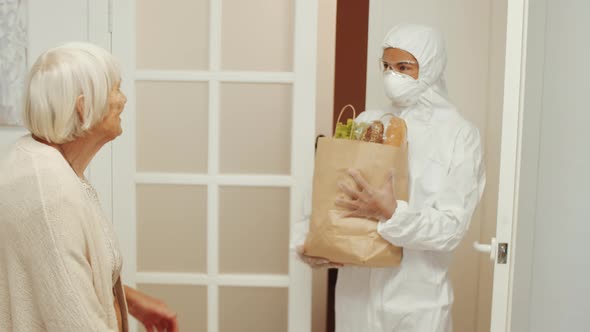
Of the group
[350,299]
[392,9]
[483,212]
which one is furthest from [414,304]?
[392,9]

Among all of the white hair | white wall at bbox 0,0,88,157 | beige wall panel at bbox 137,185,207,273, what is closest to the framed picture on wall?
white wall at bbox 0,0,88,157

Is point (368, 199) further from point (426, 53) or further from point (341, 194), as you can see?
point (426, 53)

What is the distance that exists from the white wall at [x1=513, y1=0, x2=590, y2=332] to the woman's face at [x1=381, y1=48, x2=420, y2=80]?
35 cm

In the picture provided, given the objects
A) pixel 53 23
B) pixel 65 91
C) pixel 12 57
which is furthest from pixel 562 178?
pixel 12 57

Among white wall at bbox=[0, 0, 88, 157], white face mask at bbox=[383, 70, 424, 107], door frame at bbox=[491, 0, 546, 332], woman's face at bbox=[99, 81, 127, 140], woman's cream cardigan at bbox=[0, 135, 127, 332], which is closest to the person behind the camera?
woman's cream cardigan at bbox=[0, 135, 127, 332]

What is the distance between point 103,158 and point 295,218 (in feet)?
2.19

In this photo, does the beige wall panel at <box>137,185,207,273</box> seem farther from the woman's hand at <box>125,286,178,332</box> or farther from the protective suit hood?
the protective suit hood

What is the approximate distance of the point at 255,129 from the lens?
2.25m

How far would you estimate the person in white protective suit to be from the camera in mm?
1798

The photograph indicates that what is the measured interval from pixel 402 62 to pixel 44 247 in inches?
46.8

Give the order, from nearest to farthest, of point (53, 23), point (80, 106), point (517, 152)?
point (80, 106) < point (517, 152) < point (53, 23)

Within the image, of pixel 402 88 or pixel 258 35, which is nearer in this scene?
pixel 402 88

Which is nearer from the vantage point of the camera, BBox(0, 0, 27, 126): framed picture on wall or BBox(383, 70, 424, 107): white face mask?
BBox(383, 70, 424, 107): white face mask

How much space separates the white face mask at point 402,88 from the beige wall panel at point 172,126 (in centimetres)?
64
